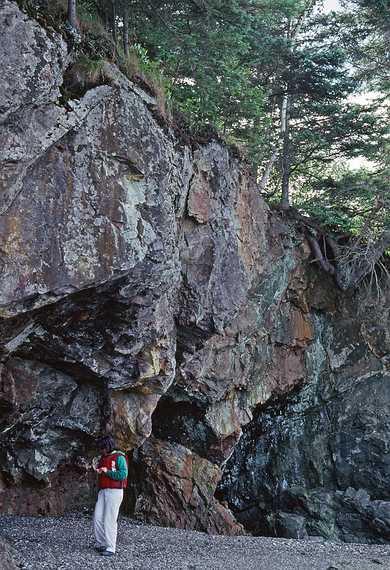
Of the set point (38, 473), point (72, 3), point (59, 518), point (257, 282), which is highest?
point (72, 3)

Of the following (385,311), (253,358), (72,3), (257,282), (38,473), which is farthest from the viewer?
(385,311)

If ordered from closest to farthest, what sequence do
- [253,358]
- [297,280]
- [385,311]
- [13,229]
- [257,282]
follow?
[13,229], [257,282], [253,358], [297,280], [385,311]

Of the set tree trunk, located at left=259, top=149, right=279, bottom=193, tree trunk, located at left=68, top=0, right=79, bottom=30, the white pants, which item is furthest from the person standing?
tree trunk, located at left=259, top=149, right=279, bottom=193

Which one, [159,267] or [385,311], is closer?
[159,267]

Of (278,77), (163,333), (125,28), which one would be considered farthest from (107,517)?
(278,77)

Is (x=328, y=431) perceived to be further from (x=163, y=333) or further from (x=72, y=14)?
(x=72, y=14)

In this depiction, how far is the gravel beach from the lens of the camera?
328 inches

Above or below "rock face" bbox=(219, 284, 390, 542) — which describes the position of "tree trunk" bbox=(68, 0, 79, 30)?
above

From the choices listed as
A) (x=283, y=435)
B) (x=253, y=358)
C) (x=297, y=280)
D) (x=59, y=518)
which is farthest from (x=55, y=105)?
(x=283, y=435)

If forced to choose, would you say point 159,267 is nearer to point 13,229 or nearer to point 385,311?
point 13,229

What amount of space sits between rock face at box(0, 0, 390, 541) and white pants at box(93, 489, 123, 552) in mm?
3056

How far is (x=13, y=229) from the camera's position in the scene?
816cm

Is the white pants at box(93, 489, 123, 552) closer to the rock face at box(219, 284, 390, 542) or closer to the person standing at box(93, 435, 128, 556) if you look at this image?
the person standing at box(93, 435, 128, 556)

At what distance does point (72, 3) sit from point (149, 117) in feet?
7.83
